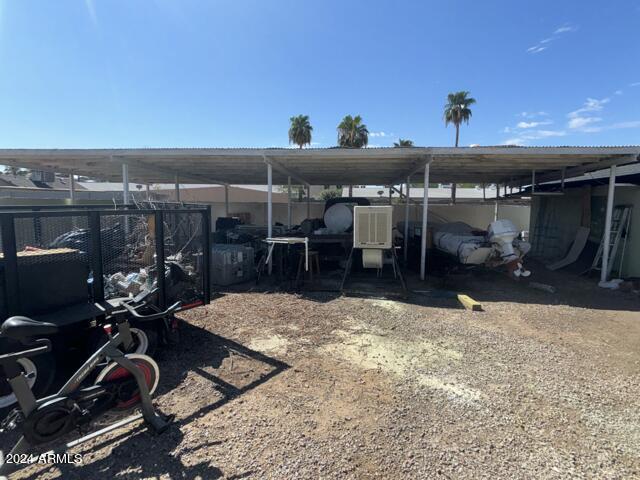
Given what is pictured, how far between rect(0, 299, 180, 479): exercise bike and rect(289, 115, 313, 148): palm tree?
79.9ft

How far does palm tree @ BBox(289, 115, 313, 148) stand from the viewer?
2514cm

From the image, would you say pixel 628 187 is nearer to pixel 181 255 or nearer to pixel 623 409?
pixel 623 409

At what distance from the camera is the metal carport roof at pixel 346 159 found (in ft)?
21.4

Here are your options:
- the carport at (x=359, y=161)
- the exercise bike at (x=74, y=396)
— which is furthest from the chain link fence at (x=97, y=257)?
the carport at (x=359, y=161)

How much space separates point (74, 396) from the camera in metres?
1.97

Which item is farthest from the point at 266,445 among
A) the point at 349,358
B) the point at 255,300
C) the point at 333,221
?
the point at 333,221

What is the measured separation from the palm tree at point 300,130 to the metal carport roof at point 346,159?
15.4 m

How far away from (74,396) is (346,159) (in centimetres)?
663

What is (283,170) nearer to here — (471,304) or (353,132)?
(471,304)

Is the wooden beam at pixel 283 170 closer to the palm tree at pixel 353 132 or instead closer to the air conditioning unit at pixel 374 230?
the air conditioning unit at pixel 374 230

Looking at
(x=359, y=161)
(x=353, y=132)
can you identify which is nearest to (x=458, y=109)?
(x=353, y=132)

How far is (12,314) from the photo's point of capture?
2.36m

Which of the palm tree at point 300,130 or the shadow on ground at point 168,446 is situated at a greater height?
the palm tree at point 300,130

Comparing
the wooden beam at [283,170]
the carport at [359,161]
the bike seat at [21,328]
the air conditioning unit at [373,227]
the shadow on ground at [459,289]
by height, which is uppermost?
the carport at [359,161]
